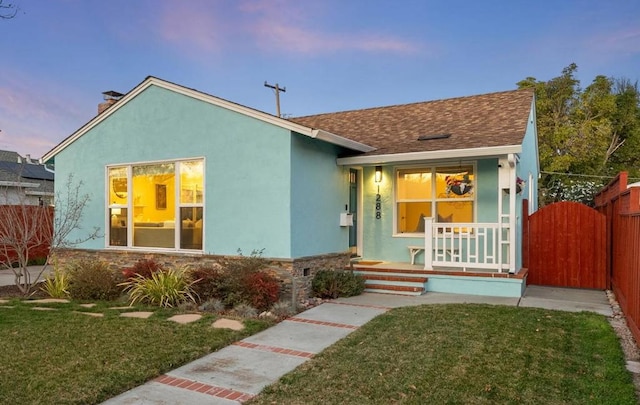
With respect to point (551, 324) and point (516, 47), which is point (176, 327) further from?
point (516, 47)

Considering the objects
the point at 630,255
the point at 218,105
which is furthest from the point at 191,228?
the point at 630,255

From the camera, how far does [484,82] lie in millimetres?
21531

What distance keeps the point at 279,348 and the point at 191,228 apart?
4.64 metres

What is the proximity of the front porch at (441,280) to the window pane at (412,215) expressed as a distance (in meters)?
1.34

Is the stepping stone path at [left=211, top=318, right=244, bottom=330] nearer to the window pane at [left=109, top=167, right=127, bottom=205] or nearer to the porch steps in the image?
the porch steps

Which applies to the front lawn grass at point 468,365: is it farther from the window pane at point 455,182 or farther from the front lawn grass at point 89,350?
the window pane at point 455,182

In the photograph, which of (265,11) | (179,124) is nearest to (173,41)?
(265,11)

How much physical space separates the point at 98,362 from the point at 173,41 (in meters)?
12.3

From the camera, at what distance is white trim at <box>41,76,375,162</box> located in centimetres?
784

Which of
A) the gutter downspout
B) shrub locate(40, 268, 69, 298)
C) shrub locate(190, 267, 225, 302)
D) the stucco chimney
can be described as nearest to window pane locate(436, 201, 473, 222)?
the gutter downspout

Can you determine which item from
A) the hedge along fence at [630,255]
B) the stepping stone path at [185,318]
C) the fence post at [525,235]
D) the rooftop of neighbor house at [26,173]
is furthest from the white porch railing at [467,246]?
the rooftop of neighbor house at [26,173]

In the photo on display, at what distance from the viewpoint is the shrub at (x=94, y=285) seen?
325 inches

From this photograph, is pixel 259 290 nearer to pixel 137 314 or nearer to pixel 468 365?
pixel 137 314

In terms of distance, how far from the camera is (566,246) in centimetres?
993
